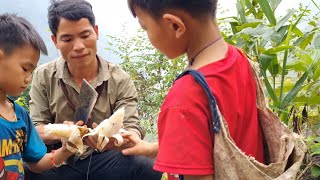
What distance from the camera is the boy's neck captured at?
86 cm

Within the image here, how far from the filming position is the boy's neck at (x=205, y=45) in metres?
0.86

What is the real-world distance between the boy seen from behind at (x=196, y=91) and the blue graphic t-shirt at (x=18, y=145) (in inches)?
24.8

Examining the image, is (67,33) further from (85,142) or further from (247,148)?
(247,148)

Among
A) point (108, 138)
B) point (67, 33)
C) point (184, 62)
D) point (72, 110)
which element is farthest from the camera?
point (184, 62)

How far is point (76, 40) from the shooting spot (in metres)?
1.64

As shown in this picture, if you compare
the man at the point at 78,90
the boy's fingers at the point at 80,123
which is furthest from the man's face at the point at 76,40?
the boy's fingers at the point at 80,123

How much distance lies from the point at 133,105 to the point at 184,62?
61.4 inches

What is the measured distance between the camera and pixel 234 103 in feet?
2.76

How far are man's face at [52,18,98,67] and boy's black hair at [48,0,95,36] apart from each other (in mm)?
18

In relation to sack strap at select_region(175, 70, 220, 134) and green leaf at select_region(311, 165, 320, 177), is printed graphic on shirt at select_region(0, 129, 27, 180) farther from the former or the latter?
green leaf at select_region(311, 165, 320, 177)

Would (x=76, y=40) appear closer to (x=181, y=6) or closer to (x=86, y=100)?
(x=86, y=100)

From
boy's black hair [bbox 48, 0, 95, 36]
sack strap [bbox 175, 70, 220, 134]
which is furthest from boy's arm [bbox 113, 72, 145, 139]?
sack strap [bbox 175, 70, 220, 134]

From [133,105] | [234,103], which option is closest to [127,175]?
[133,105]

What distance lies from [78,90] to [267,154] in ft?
3.32
